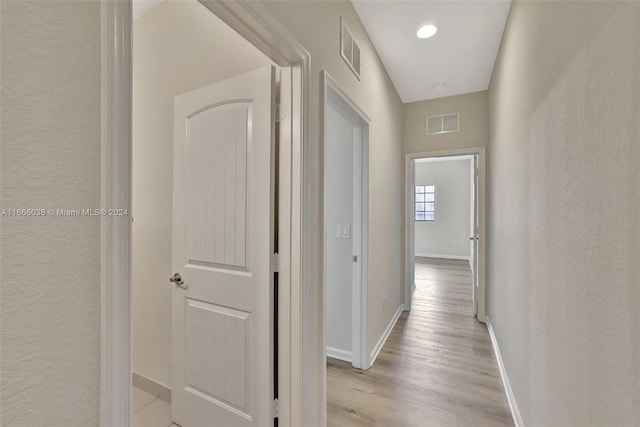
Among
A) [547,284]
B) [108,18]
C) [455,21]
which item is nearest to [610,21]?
[547,284]

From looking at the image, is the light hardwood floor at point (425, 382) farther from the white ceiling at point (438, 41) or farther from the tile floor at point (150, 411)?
the white ceiling at point (438, 41)

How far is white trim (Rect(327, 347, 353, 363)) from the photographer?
2.54 m

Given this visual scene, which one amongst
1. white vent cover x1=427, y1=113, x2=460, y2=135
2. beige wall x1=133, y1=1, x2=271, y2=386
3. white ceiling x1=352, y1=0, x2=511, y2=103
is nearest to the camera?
beige wall x1=133, y1=1, x2=271, y2=386

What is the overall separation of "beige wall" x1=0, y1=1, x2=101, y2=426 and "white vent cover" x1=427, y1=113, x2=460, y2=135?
3687 millimetres

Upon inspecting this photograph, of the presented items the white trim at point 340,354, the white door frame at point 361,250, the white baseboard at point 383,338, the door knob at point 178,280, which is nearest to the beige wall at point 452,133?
the white door frame at point 361,250

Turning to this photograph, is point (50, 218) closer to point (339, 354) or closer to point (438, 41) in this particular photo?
point (339, 354)

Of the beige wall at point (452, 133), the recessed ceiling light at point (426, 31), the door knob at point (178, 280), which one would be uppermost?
the recessed ceiling light at point (426, 31)

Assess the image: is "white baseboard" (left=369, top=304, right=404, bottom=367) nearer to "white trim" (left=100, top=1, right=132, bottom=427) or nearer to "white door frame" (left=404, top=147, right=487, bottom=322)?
"white door frame" (left=404, top=147, right=487, bottom=322)

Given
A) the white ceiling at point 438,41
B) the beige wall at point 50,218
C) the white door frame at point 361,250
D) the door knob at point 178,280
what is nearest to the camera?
the beige wall at point 50,218

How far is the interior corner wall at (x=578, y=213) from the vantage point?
668 mm

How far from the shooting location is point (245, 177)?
1472 millimetres

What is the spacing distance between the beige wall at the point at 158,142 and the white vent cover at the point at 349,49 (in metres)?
0.83

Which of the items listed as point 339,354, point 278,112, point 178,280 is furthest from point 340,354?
point 278,112

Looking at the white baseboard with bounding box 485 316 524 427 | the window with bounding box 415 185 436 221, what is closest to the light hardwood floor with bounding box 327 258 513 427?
the white baseboard with bounding box 485 316 524 427
